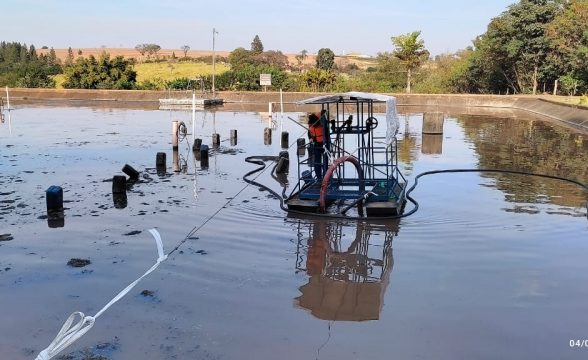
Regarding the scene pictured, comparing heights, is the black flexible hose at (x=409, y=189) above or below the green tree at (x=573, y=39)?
below

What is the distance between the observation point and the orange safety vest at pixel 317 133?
9656 millimetres

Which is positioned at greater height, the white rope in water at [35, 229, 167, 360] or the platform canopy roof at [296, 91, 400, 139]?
the platform canopy roof at [296, 91, 400, 139]

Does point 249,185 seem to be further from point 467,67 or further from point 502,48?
point 467,67

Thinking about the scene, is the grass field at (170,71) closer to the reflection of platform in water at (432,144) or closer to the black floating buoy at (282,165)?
the reflection of platform in water at (432,144)

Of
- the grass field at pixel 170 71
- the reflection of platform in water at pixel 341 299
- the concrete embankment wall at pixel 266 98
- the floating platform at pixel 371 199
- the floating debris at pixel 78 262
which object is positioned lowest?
the reflection of platform in water at pixel 341 299

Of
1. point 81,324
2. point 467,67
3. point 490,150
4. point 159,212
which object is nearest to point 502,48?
point 467,67

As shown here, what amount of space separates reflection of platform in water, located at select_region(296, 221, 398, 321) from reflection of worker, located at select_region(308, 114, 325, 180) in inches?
72.8

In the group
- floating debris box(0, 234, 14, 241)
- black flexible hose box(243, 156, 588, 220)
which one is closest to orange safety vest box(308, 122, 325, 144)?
black flexible hose box(243, 156, 588, 220)

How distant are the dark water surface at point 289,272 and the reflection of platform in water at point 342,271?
24 mm

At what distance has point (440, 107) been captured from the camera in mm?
40188

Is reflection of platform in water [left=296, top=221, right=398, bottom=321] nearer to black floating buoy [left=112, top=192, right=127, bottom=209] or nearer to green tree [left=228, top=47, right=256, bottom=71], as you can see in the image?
black floating buoy [left=112, top=192, right=127, bottom=209]

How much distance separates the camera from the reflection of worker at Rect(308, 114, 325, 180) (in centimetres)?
966

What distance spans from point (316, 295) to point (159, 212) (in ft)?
13.3

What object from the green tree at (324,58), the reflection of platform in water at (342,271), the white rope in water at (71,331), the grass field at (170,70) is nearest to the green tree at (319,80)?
the grass field at (170,70)
